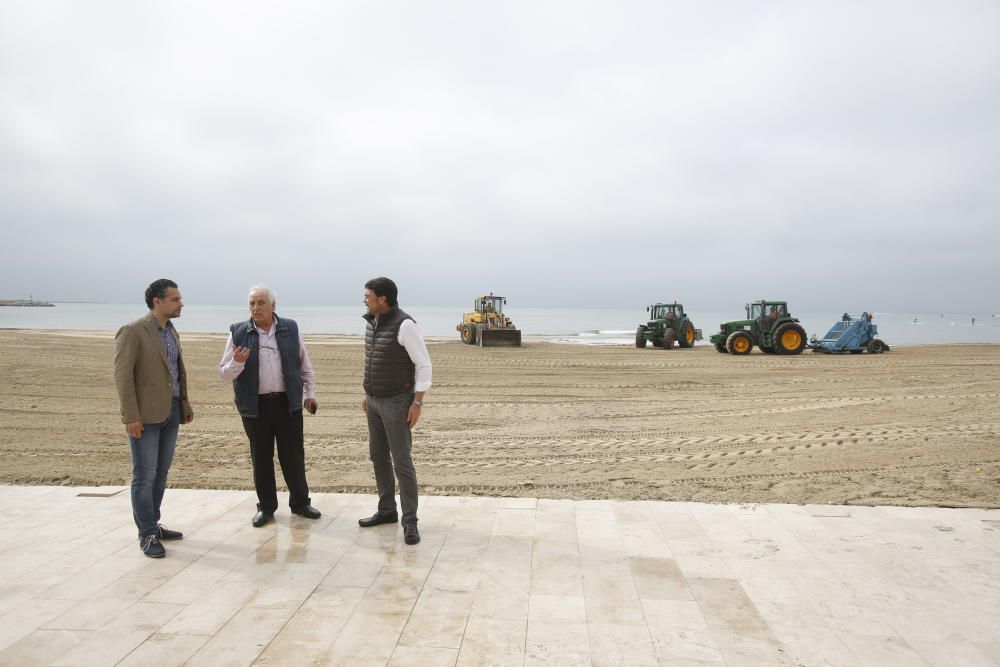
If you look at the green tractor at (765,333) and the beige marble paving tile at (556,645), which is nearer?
the beige marble paving tile at (556,645)

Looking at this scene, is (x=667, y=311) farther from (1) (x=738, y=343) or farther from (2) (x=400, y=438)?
(2) (x=400, y=438)

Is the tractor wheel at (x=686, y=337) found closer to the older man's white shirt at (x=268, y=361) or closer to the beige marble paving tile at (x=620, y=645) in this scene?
the older man's white shirt at (x=268, y=361)

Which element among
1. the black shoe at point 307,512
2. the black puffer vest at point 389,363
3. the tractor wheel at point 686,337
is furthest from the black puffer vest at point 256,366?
the tractor wheel at point 686,337

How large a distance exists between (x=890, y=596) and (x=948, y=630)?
0.98ft

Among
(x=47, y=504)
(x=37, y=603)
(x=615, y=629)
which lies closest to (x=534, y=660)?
(x=615, y=629)

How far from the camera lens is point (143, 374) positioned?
338cm

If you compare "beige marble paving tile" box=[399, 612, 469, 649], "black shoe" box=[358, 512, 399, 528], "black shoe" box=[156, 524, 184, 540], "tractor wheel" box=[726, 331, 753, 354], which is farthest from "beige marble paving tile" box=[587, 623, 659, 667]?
"tractor wheel" box=[726, 331, 753, 354]

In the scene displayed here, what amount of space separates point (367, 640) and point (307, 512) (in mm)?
1637

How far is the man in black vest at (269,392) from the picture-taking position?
3766 millimetres

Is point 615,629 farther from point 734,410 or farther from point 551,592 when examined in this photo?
point 734,410

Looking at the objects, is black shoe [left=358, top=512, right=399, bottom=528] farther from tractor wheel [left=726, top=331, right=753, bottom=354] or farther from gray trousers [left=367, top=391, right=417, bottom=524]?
tractor wheel [left=726, top=331, right=753, bottom=354]

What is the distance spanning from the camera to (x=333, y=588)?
9.84 ft

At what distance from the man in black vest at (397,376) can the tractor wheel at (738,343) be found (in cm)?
1676

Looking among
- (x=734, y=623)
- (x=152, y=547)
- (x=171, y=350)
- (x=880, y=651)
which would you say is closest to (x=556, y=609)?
(x=734, y=623)
